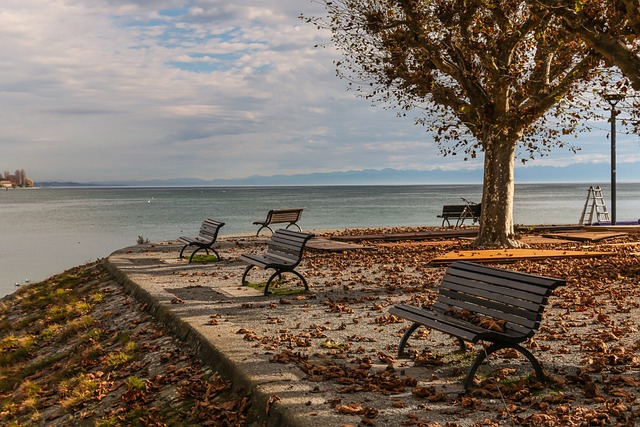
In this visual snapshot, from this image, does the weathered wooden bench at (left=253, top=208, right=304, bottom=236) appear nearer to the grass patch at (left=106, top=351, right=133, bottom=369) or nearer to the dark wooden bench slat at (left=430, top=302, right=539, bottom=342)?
the grass patch at (left=106, top=351, right=133, bottom=369)

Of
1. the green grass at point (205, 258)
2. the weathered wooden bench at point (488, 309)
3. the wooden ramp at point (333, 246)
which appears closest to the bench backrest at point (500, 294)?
the weathered wooden bench at point (488, 309)

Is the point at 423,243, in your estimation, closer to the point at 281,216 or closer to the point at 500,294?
the point at 281,216

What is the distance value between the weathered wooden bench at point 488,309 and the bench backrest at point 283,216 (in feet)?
50.3

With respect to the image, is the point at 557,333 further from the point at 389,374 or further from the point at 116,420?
the point at 116,420

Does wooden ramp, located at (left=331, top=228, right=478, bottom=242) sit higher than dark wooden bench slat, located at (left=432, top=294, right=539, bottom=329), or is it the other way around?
dark wooden bench slat, located at (left=432, top=294, right=539, bottom=329)

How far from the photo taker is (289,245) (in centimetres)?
1164

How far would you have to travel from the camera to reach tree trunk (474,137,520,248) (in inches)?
702

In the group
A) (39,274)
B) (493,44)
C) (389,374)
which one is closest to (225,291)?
(389,374)

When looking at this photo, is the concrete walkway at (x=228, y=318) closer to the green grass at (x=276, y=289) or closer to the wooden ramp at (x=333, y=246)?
the green grass at (x=276, y=289)

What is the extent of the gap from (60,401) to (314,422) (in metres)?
4.52

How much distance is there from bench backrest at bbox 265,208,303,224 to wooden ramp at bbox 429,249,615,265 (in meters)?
8.07

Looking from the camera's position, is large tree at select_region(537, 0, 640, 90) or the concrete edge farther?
large tree at select_region(537, 0, 640, 90)

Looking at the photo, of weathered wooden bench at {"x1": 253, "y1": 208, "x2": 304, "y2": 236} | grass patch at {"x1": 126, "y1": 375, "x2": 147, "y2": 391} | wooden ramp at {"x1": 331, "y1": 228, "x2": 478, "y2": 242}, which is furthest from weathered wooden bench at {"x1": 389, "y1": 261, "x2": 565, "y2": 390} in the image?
weathered wooden bench at {"x1": 253, "y1": 208, "x2": 304, "y2": 236}

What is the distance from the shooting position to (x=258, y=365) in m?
6.79
